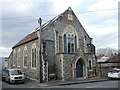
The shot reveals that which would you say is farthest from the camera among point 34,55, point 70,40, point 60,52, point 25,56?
point 25,56

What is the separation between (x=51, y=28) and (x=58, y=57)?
15.2ft

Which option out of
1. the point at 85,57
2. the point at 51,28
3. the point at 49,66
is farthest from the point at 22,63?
the point at 85,57

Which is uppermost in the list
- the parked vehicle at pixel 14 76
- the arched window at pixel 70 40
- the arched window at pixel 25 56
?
the arched window at pixel 70 40

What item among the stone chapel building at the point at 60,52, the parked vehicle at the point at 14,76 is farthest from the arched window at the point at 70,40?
the parked vehicle at the point at 14,76

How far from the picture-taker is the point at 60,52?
22172mm

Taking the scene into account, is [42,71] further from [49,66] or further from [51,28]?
[51,28]

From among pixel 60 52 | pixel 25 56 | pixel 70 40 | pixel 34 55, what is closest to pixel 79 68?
pixel 60 52

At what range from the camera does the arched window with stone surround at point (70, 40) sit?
23.2 metres

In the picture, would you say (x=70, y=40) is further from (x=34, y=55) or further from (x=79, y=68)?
(x=34, y=55)

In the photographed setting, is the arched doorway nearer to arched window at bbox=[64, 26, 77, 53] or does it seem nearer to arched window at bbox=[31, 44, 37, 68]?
arched window at bbox=[64, 26, 77, 53]

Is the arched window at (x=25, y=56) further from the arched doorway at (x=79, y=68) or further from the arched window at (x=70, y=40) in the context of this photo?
the arched doorway at (x=79, y=68)

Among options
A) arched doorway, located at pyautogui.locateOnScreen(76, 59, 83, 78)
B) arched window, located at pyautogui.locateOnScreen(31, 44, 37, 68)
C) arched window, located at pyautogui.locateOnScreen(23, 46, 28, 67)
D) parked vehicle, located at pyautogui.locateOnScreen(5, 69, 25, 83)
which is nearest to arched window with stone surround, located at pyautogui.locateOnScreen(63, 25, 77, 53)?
arched doorway, located at pyautogui.locateOnScreen(76, 59, 83, 78)

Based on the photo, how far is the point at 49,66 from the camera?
822 inches

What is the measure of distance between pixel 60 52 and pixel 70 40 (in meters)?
3.05
